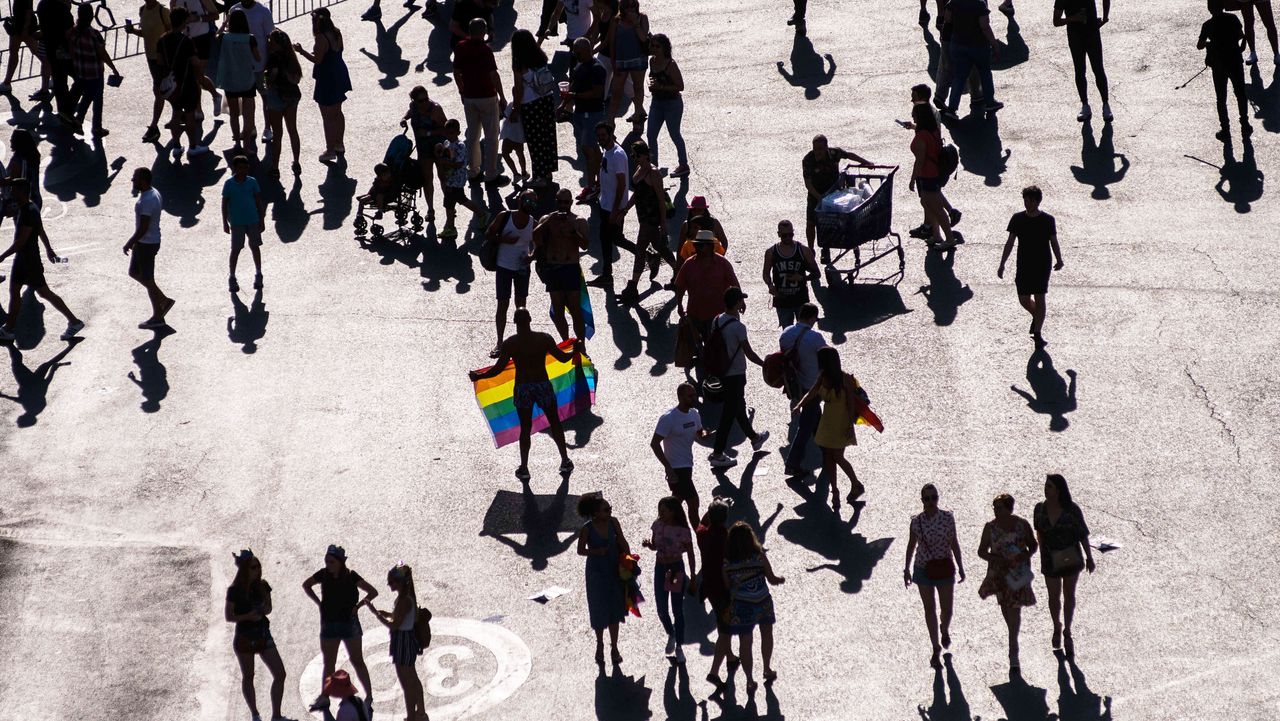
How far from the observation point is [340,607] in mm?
12023

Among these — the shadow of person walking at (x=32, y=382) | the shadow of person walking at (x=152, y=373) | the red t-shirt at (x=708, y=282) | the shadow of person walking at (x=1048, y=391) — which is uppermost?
the red t-shirt at (x=708, y=282)

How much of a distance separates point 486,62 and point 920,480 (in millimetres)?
9060

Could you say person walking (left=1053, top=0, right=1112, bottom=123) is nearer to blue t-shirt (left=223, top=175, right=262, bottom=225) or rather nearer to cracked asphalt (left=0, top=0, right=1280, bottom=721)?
cracked asphalt (left=0, top=0, right=1280, bottom=721)

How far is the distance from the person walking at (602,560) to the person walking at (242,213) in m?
7.97

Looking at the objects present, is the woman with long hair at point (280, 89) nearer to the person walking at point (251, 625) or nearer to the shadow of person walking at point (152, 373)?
the shadow of person walking at point (152, 373)

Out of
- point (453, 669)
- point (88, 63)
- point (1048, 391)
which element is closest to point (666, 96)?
point (1048, 391)

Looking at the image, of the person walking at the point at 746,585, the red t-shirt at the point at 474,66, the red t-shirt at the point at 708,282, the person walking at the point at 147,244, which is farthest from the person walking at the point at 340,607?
the red t-shirt at the point at 474,66

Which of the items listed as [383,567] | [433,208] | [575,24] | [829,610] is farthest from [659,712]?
[575,24]

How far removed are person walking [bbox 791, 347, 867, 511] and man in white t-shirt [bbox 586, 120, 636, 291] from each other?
14.7 ft

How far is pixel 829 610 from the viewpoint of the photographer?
1270 cm

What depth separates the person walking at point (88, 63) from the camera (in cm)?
2262

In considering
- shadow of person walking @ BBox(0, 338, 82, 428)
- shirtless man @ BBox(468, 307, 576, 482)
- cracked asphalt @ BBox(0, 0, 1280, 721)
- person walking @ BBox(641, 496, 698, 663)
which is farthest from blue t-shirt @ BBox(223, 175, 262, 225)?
person walking @ BBox(641, 496, 698, 663)

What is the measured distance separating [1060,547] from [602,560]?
3.32m

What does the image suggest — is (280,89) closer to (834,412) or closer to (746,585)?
(834,412)
